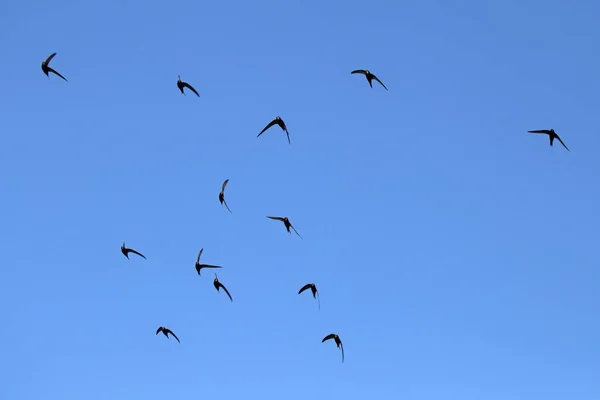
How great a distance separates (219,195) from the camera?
6719cm

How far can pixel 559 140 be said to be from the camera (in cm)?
6956

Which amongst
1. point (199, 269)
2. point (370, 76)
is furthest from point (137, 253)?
point (370, 76)

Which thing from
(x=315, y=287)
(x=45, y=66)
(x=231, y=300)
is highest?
(x=45, y=66)

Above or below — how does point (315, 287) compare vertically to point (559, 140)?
below

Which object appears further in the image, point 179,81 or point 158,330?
point 158,330

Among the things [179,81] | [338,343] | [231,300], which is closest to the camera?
[231,300]

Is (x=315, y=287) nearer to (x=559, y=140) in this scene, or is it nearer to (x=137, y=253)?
(x=137, y=253)

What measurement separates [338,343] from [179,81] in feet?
83.8

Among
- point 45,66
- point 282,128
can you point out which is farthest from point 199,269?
point 45,66

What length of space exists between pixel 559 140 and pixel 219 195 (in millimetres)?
27860

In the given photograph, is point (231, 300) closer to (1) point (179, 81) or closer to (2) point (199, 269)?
(2) point (199, 269)

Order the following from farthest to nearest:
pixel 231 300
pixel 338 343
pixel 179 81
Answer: pixel 338 343, pixel 179 81, pixel 231 300

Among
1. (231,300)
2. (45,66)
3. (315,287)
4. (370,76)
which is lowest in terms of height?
(231,300)

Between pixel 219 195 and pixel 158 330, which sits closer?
pixel 219 195
